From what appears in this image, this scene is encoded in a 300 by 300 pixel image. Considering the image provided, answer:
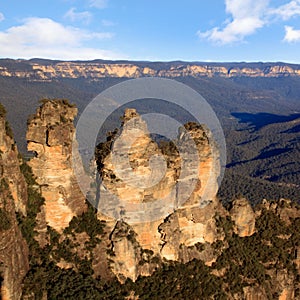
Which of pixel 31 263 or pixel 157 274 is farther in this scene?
pixel 157 274

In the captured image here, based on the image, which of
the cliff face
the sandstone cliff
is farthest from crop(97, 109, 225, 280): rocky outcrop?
the cliff face

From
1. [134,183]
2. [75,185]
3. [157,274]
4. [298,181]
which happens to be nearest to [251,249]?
[157,274]

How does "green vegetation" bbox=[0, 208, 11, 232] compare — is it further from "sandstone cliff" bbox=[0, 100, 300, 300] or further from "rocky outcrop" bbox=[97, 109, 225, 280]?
"rocky outcrop" bbox=[97, 109, 225, 280]

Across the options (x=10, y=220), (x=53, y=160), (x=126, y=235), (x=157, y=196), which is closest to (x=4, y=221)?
(x=10, y=220)

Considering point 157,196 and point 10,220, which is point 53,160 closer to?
point 10,220

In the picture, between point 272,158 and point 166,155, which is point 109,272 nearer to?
point 166,155

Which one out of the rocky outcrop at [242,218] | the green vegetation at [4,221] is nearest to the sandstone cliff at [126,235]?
the green vegetation at [4,221]
